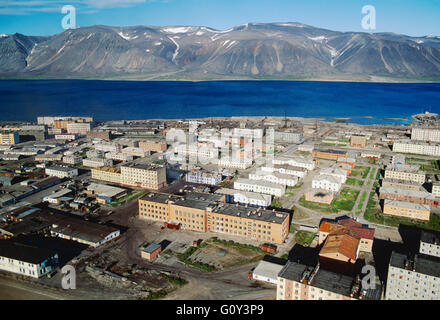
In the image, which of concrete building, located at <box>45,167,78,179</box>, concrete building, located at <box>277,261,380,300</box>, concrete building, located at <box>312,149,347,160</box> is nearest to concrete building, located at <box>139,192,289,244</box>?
concrete building, located at <box>277,261,380,300</box>

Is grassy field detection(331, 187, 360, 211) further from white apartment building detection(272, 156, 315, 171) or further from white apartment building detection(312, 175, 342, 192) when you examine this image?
white apartment building detection(272, 156, 315, 171)

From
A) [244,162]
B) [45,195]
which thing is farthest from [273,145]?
[45,195]

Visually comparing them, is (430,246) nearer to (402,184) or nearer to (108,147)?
(402,184)

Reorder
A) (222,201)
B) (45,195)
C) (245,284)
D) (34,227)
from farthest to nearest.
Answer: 1. (45,195)
2. (222,201)
3. (34,227)
4. (245,284)

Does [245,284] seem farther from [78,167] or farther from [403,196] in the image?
[78,167]

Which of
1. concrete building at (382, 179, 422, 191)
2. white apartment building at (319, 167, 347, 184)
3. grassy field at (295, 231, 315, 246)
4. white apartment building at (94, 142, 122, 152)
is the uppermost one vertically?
white apartment building at (94, 142, 122, 152)

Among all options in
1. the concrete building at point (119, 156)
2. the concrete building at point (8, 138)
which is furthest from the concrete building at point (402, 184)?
the concrete building at point (8, 138)
